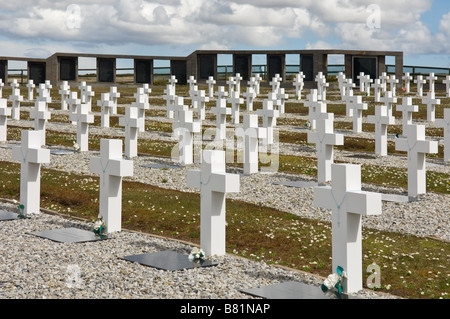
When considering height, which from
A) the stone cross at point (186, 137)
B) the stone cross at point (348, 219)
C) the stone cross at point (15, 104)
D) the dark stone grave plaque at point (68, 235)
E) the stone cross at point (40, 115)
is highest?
the stone cross at point (15, 104)

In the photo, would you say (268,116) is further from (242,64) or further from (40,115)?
(242,64)

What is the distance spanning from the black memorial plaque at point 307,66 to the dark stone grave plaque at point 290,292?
45.1 meters

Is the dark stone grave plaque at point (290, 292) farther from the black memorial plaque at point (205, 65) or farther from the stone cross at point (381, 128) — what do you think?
the black memorial plaque at point (205, 65)

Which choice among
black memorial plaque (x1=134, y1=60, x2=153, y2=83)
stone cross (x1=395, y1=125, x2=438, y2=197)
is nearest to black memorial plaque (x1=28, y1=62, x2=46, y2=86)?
black memorial plaque (x1=134, y1=60, x2=153, y2=83)

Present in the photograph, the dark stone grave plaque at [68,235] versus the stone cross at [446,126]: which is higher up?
the stone cross at [446,126]

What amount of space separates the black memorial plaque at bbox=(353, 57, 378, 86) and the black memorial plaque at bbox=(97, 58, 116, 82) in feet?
65.8

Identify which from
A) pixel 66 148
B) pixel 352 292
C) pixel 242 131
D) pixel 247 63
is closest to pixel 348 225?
pixel 352 292

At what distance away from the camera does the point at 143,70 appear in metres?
56.2

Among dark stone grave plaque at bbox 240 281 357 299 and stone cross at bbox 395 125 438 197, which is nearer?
dark stone grave plaque at bbox 240 281 357 299

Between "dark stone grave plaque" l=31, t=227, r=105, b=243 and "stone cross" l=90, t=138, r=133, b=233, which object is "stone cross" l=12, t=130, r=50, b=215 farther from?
"dark stone grave plaque" l=31, t=227, r=105, b=243

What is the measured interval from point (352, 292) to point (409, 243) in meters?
3.45

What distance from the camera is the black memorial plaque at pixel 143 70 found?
55.9 metres

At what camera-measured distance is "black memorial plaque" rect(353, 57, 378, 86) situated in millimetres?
52344

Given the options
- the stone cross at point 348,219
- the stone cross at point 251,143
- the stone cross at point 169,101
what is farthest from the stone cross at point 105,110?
the stone cross at point 348,219
